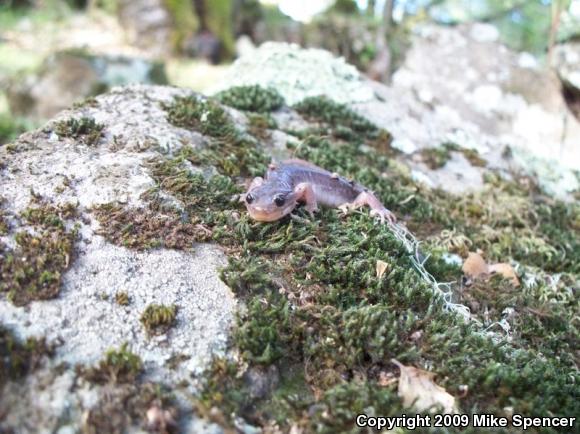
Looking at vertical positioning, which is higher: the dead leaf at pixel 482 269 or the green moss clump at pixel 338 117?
the green moss clump at pixel 338 117

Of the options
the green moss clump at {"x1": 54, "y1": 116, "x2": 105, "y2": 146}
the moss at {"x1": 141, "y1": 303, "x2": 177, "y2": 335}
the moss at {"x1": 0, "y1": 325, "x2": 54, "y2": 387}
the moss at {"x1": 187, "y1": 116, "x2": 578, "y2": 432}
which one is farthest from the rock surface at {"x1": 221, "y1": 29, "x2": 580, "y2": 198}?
the moss at {"x1": 0, "y1": 325, "x2": 54, "y2": 387}

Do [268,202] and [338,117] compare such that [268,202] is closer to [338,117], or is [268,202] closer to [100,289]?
[100,289]

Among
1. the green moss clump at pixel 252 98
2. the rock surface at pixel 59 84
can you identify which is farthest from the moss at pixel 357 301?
the rock surface at pixel 59 84

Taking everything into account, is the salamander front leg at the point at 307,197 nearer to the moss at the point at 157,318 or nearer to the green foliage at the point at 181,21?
the moss at the point at 157,318

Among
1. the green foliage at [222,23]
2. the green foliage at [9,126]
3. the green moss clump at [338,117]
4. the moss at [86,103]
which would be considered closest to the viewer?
the moss at [86,103]

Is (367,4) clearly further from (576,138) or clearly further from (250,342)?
(250,342)

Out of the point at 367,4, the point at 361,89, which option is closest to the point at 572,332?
the point at 361,89

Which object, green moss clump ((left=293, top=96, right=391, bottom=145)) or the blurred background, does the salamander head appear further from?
the blurred background
